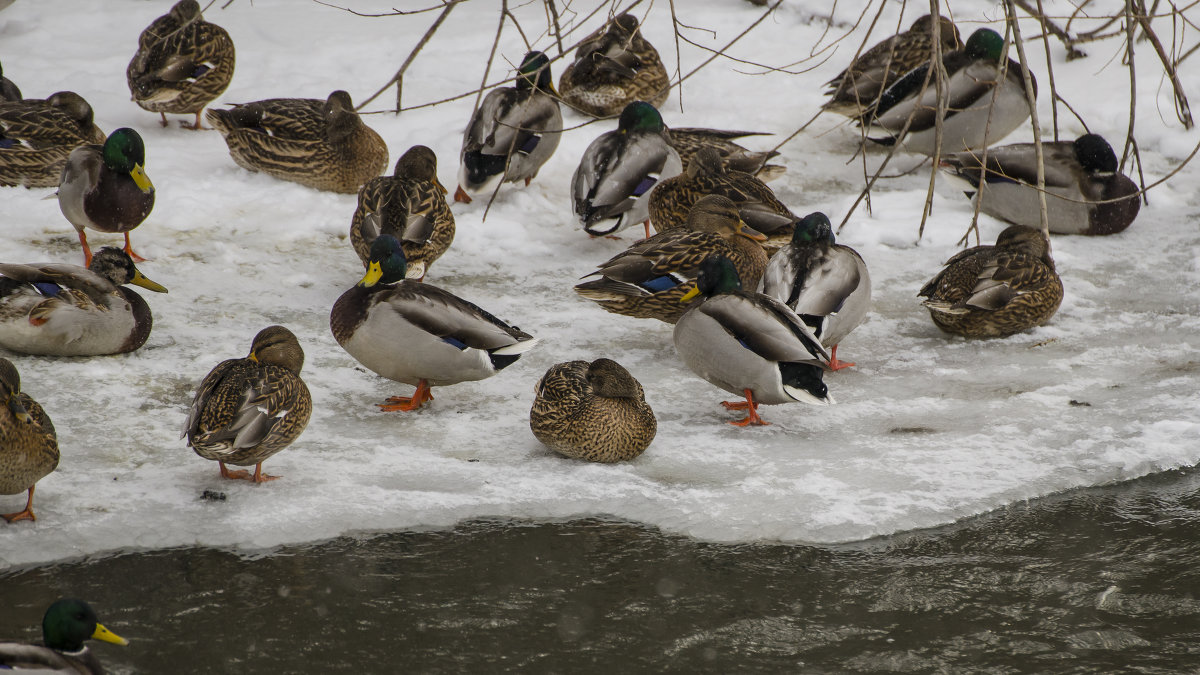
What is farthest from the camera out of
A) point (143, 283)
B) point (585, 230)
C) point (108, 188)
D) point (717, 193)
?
point (585, 230)

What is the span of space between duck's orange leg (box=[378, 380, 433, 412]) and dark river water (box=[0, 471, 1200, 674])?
1.13 m

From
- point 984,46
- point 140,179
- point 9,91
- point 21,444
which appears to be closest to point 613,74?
point 984,46

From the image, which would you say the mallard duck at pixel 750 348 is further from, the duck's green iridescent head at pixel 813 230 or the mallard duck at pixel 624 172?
the mallard duck at pixel 624 172

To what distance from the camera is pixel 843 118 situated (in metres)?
9.82

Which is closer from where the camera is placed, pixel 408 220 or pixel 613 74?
pixel 408 220

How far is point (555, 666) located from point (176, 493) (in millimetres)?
1758

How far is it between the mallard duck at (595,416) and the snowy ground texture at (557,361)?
0.10 metres

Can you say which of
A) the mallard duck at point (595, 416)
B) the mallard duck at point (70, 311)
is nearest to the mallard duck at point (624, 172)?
the mallard duck at point (595, 416)

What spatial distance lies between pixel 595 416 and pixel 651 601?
1012 millimetres

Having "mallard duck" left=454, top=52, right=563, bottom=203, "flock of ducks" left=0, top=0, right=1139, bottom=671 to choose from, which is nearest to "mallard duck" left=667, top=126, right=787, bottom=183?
"flock of ducks" left=0, top=0, right=1139, bottom=671

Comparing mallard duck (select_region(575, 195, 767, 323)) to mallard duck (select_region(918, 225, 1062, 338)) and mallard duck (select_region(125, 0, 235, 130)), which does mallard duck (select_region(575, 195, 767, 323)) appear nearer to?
mallard duck (select_region(918, 225, 1062, 338))

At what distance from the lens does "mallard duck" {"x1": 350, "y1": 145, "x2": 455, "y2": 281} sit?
6.53 meters

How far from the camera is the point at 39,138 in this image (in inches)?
294

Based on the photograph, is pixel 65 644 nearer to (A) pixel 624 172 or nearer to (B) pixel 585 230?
(B) pixel 585 230
